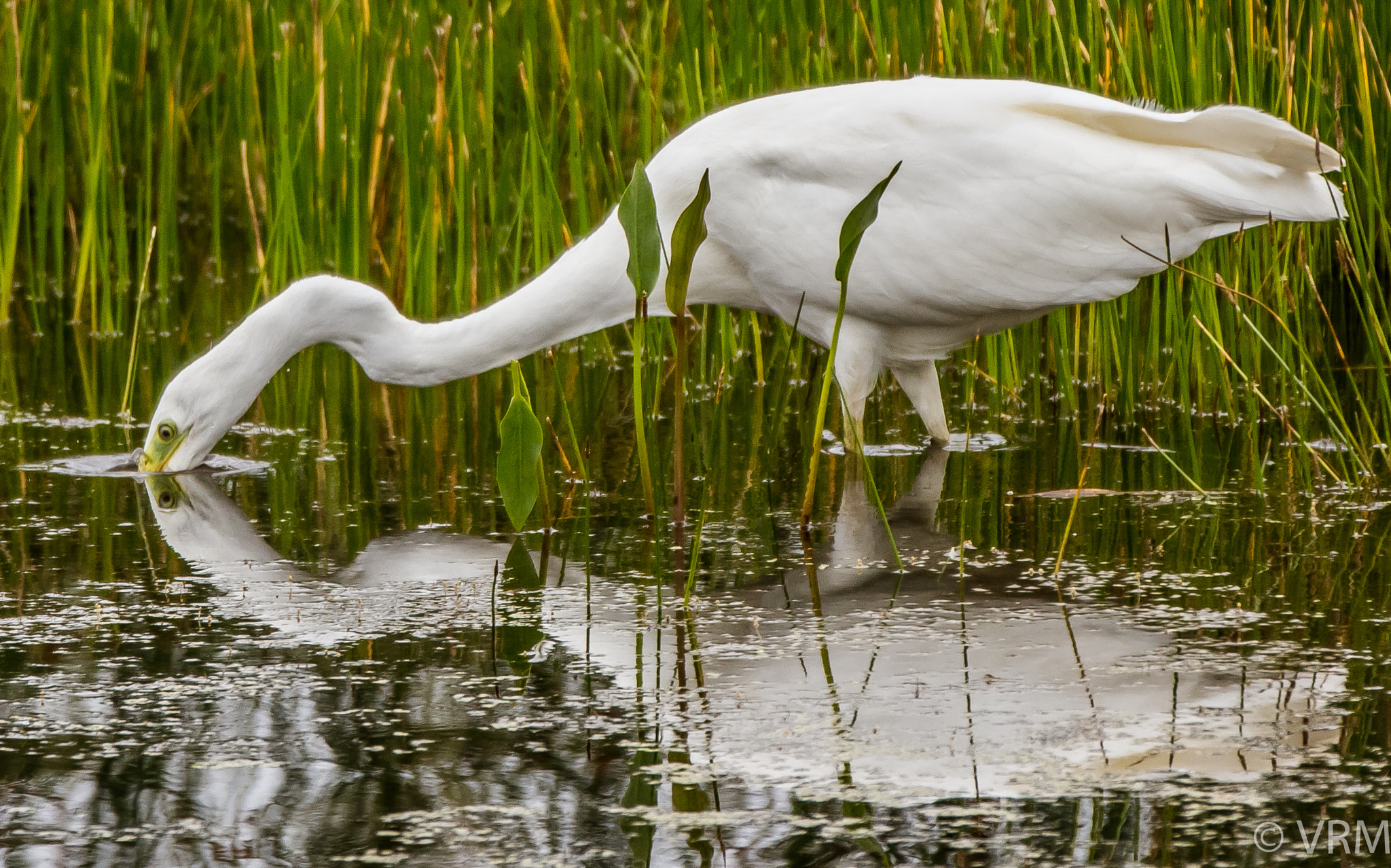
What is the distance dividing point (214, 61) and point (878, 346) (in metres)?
4.53

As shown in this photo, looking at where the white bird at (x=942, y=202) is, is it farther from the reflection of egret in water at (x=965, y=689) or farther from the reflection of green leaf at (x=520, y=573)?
the reflection of egret in water at (x=965, y=689)

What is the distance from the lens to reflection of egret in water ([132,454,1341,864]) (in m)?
A: 2.57

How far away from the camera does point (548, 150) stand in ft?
22.8

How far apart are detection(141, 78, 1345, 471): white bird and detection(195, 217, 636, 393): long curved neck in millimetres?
11

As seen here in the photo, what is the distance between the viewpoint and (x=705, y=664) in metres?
3.17

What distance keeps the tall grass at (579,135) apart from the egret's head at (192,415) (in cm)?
116

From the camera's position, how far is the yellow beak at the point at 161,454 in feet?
16.5

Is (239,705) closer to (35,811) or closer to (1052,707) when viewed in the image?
(35,811)

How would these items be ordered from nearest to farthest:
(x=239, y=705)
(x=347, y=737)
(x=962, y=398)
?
(x=347, y=737) → (x=239, y=705) → (x=962, y=398)

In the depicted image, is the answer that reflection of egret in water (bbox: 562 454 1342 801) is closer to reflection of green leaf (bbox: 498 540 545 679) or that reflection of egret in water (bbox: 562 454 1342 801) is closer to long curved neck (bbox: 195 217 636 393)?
reflection of green leaf (bbox: 498 540 545 679)

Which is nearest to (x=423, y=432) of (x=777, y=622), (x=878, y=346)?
(x=878, y=346)

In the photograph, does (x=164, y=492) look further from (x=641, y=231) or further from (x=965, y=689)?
(x=965, y=689)

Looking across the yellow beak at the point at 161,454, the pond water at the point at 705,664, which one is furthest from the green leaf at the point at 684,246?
the yellow beak at the point at 161,454

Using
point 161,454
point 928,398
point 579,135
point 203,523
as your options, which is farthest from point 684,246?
point 579,135
